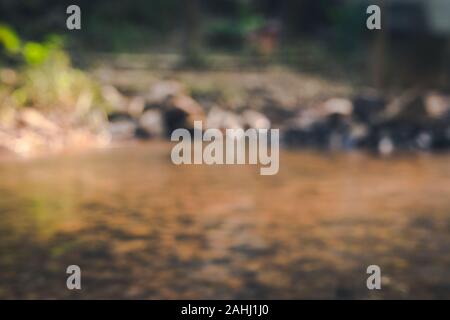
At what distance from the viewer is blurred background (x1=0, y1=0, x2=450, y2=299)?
4.78 metres

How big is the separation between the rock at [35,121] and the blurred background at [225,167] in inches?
1.6

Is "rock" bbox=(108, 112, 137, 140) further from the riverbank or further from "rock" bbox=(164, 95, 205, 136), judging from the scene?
"rock" bbox=(164, 95, 205, 136)

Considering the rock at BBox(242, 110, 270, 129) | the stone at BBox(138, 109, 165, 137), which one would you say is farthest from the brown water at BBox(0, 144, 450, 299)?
the rock at BBox(242, 110, 270, 129)

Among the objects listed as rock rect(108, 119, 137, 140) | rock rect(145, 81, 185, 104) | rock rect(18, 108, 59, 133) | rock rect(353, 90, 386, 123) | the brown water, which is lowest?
the brown water

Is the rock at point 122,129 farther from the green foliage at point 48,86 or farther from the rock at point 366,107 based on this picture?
the rock at point 366,107

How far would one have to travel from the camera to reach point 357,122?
14867 millimetres

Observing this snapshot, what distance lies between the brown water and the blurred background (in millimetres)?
24

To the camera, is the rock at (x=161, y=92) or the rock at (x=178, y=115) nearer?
the rock at (x=178, y=115)

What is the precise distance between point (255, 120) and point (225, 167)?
6.78 metres

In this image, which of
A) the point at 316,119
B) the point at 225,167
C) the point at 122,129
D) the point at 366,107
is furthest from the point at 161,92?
the point at 225,167

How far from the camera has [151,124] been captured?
15648 millimetres

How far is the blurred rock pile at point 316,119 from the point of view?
45.7 ft

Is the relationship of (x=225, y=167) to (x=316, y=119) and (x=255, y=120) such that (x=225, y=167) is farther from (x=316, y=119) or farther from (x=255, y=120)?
(x=255, y=120)

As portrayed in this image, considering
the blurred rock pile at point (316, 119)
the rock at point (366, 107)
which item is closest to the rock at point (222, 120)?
the blurred rock pile at point (316, 119)
